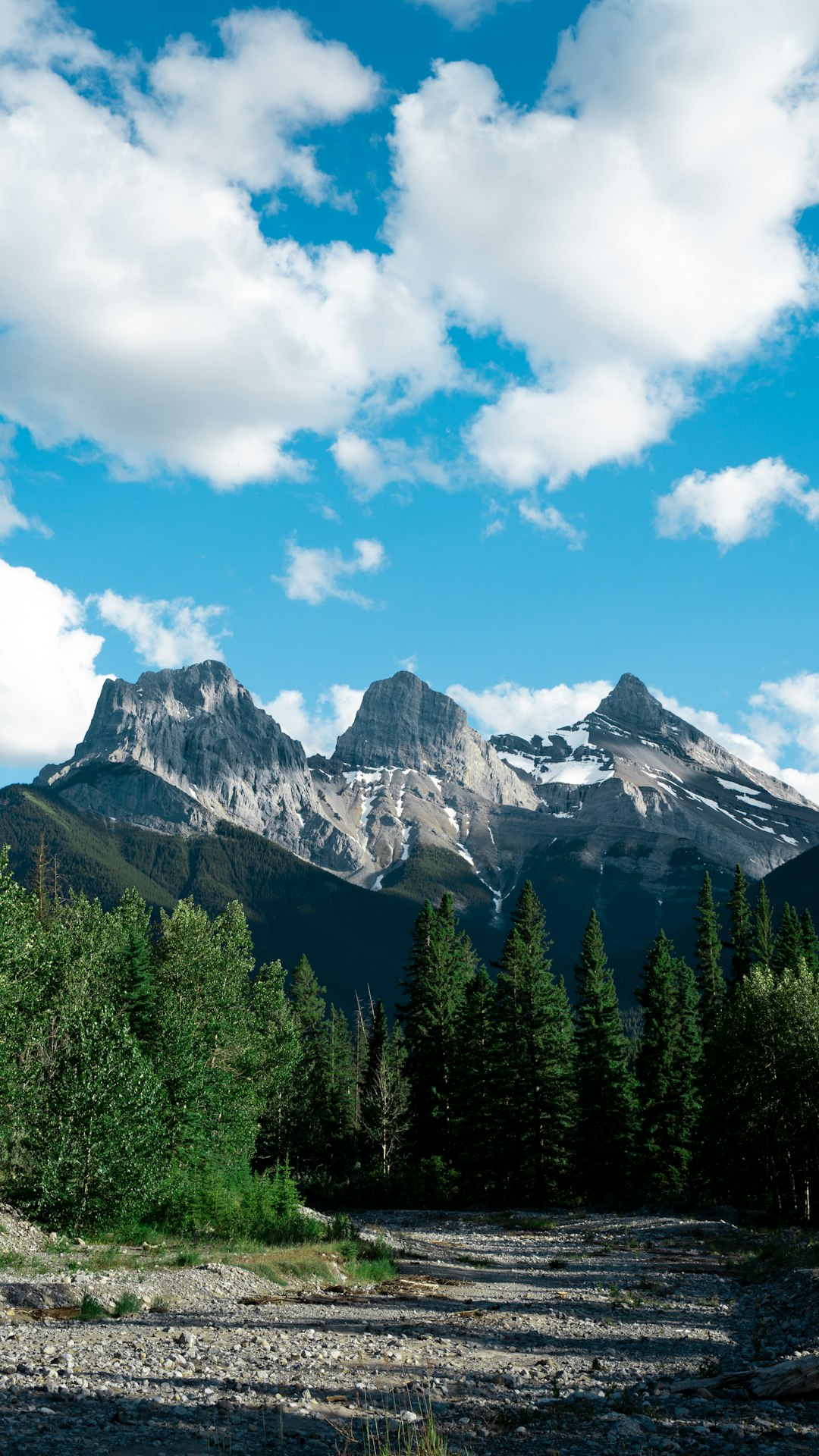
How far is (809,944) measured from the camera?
7238 centimetres

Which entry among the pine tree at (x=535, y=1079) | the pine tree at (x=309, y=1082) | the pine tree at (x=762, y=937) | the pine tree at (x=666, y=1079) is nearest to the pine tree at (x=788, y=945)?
the pine tree at (x=762, y=937)

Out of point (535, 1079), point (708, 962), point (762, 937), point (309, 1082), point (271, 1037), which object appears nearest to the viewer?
point (271, 1037)

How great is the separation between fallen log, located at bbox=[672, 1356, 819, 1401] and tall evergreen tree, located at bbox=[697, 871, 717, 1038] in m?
57.4

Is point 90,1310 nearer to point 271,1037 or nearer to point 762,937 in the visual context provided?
point 271,1037

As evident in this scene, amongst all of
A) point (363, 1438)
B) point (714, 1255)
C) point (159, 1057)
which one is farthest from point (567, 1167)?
point (363, 1438)

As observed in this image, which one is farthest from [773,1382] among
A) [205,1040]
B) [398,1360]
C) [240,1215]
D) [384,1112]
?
[384,1112]

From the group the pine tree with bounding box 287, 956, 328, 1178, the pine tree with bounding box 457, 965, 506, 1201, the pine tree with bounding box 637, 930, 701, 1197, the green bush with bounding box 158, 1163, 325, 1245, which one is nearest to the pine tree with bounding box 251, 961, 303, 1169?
the pine tree with bounding box 287, 956, 328, 1178

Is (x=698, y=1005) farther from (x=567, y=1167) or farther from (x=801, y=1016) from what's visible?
(x=801, y=1016)

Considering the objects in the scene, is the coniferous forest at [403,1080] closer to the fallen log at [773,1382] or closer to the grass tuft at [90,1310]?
the grass tuft at [90,1310]

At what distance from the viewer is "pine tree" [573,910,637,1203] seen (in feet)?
192

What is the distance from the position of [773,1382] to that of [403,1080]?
63.2 m

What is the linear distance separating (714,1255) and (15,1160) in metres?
24.6

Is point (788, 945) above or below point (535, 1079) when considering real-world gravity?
above

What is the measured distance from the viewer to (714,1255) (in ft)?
110
